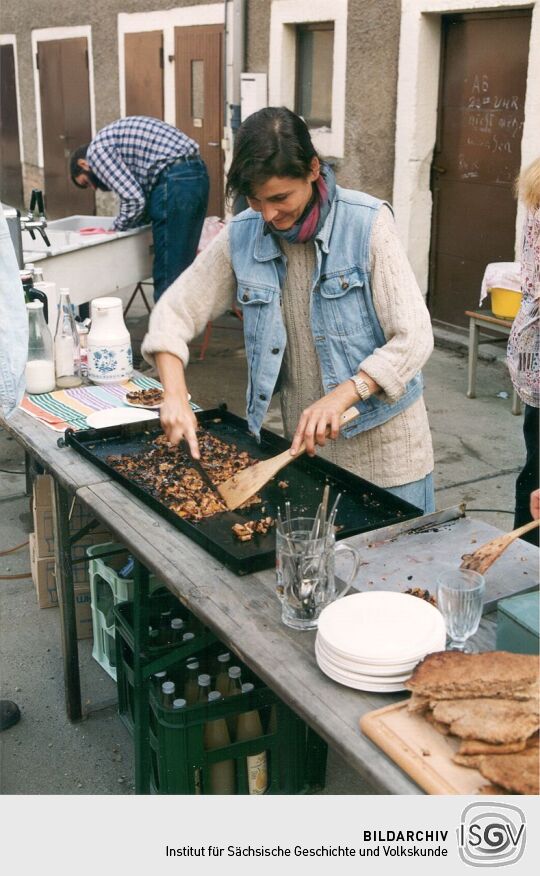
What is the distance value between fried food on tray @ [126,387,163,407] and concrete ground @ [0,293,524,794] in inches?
42.0

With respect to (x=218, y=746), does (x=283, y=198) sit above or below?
above

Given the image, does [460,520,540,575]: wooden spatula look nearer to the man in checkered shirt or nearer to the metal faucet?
the metal faucet

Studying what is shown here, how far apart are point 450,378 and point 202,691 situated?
4.80 meters

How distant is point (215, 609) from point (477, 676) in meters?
0.61

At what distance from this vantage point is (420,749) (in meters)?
1.46

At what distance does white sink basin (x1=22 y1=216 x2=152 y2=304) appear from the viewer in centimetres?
599

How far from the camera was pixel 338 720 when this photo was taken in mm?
1581

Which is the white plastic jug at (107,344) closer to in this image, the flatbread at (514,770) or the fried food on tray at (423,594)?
the fried food on tray at (423,594)

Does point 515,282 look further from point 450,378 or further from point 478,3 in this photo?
point 478,3

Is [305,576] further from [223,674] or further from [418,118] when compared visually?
[418,118]

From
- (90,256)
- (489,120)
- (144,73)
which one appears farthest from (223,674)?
(144,73)

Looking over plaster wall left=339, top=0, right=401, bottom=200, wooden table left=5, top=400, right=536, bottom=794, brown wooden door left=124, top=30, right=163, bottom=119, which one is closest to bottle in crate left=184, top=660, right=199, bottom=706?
wooden table left=5, top=400, right=536, bottom=794
